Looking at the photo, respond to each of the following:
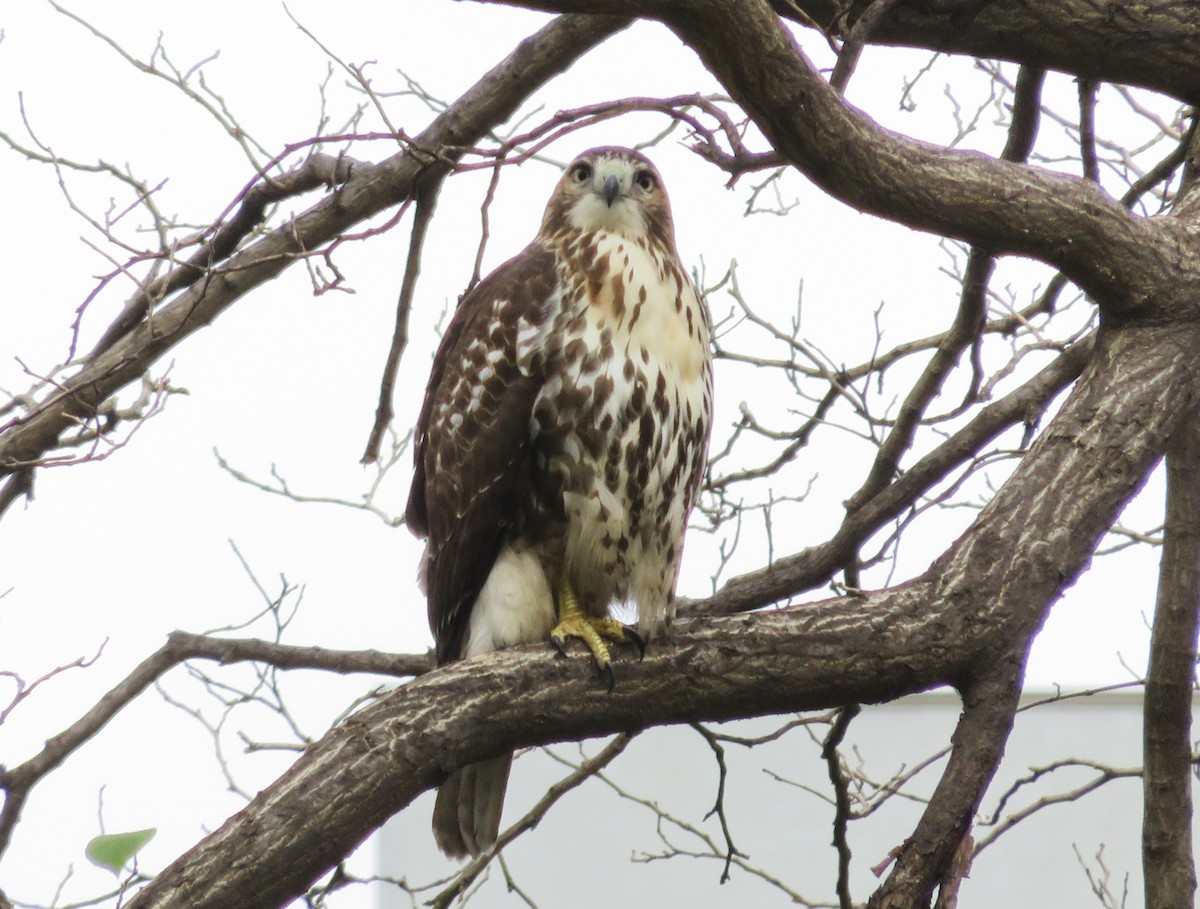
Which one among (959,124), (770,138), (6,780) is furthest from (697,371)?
(959,124)

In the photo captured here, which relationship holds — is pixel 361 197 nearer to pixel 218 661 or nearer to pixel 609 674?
pixel 218 661

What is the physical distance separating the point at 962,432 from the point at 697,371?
87 cm

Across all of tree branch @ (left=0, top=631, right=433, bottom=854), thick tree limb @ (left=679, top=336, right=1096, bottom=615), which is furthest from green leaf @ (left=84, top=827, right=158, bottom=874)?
thick tree limb @ (left=679, top=336, right=1096, bottom=615)

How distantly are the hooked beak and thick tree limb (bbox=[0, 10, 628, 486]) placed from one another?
45cm

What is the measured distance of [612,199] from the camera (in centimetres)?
387

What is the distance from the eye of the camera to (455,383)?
3.70 metres

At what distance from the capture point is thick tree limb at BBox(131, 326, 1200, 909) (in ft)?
7.87

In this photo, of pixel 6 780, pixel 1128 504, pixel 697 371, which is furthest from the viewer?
pixel 697 371

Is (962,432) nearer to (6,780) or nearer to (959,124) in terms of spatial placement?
(959,124)

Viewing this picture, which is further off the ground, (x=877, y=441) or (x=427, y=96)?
(x=427, y=96)

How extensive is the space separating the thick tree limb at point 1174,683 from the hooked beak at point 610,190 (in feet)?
5.43

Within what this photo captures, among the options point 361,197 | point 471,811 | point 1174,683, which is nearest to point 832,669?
point 1174,683

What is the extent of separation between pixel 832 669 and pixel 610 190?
5.73 feet

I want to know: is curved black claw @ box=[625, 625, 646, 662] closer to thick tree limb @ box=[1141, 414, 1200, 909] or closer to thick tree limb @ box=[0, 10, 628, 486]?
thick tree limb @ box=[1141, 414, 1200, 909]
